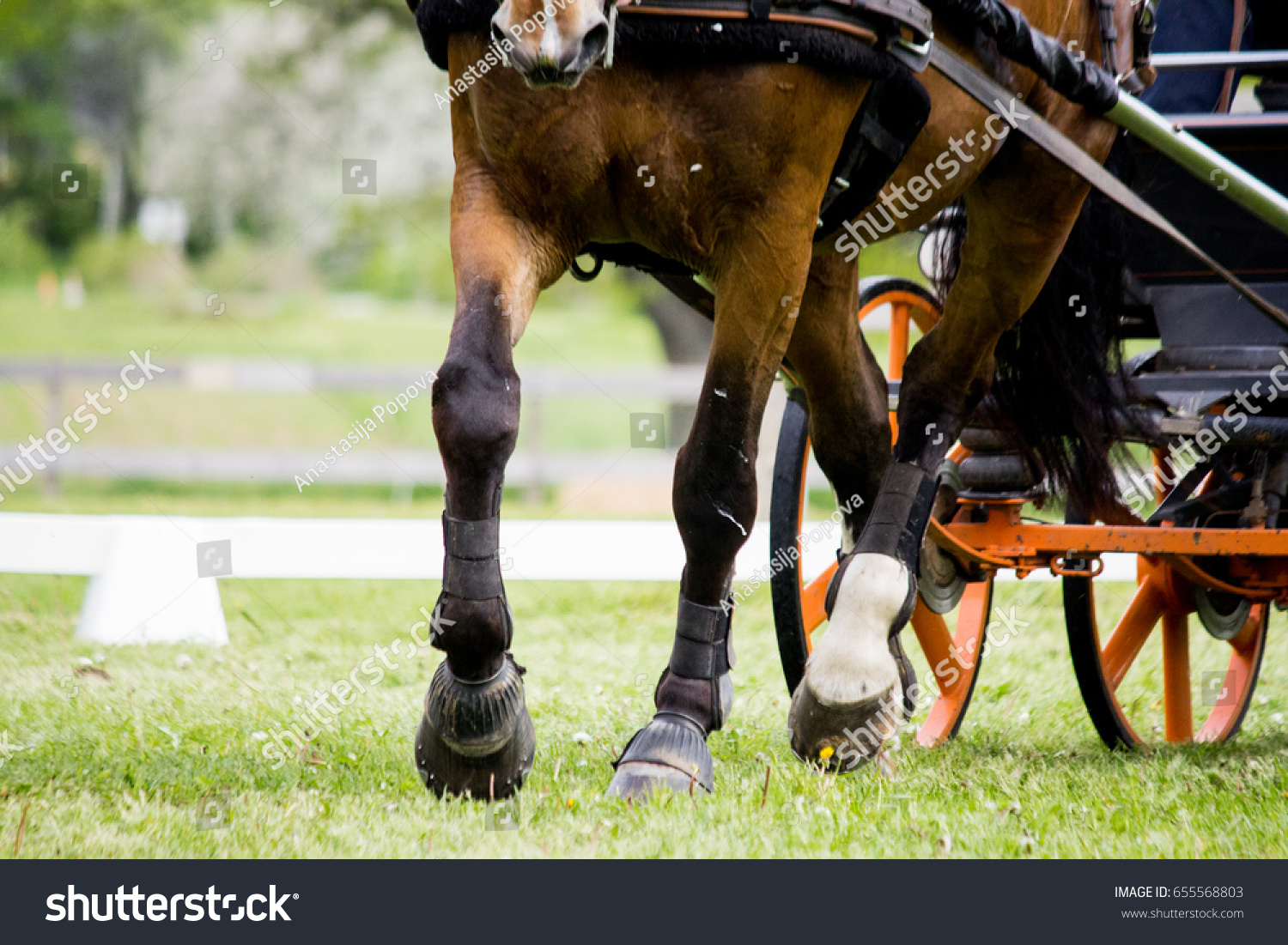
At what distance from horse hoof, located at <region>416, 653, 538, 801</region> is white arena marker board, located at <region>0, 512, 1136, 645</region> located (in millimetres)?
1906

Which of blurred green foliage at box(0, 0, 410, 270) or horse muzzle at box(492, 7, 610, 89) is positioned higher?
blurred green foliage at box(0, 0, 410, 270)

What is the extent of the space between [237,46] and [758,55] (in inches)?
434

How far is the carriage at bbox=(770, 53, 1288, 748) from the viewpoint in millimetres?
3094

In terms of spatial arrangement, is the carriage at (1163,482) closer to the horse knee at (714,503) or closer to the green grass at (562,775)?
the green grass at (562,775)

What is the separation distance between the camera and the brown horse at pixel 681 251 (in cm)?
201

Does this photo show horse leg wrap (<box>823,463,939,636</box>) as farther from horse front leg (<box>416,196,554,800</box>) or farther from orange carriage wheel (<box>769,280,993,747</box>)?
horse front leg (<box>416,196,554,800</box>)

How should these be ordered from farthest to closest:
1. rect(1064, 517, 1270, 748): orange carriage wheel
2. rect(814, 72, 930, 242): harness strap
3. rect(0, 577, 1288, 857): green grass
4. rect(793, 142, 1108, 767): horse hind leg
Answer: rect(1064, 517, 1270, 748): orange carriage wheel < rect(793, 142, 1108, 767): horse hind leg < rect(814, 72, 930, 242): harness strap < rect(0, 577, 1288, 857): green grass

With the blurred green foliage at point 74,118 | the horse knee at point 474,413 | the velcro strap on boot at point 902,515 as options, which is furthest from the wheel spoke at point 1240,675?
the blurred green foliage at point 74,118

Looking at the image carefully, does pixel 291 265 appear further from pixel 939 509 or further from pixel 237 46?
pixel 939 509

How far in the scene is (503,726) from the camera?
7.23 ft

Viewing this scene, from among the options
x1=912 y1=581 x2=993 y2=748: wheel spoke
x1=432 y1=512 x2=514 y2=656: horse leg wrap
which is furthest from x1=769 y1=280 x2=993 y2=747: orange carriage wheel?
x1=432 y1=512 x2=514 y2=656: horse leg wrap

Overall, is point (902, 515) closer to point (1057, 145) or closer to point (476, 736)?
point (1057, 145)

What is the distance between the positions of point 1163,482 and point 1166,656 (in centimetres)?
48

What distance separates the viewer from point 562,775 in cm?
Result: 262
